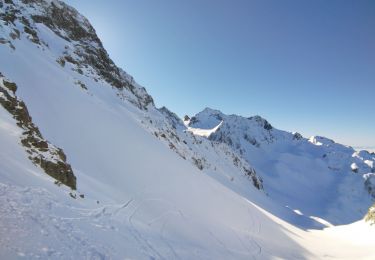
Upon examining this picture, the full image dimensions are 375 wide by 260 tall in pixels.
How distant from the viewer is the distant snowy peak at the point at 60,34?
3475cm

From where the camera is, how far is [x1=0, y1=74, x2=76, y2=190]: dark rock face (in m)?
13.6

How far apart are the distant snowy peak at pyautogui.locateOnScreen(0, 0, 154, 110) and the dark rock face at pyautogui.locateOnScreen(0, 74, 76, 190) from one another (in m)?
13.4

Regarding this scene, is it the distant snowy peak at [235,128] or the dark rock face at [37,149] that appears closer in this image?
the dark rock face at [37,149]

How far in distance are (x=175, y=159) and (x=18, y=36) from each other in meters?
19.4

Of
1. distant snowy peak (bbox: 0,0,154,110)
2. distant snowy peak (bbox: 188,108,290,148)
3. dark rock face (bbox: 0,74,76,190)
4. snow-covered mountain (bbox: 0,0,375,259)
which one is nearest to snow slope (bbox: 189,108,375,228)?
distant snowy peak (bbox: 188,108,290,148)

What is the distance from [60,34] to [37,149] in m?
36.2

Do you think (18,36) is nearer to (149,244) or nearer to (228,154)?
(149,244)

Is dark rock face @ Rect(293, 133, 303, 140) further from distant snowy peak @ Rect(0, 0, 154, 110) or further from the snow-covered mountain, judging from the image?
the snow-covered mountain

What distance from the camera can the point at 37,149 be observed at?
14.2 metres

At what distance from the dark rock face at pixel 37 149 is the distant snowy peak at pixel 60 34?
13.4 meters

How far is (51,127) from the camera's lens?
20.7m

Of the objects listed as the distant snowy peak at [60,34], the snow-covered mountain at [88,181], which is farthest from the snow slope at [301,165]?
the snow-covered mountain at [88,181]

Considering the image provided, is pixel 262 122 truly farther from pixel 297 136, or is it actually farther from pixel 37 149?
pixel 37 149

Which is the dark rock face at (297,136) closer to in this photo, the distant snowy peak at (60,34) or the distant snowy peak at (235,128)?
the distant snowy peak at (235,128)
